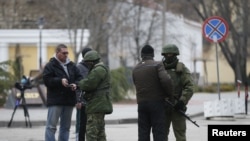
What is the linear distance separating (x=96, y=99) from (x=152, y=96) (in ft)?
3.43

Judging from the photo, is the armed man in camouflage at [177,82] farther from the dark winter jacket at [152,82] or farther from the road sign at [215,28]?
the road sign at [215,28]

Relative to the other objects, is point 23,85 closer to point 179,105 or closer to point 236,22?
point 179,105

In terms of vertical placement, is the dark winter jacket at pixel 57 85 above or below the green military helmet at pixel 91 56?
below

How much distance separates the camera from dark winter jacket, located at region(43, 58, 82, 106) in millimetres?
12953

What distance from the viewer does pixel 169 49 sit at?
11.7 m

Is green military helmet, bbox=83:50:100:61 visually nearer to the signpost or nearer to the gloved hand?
the gloved hand

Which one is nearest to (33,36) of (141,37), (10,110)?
(141,37)

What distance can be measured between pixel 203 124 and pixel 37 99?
884cm

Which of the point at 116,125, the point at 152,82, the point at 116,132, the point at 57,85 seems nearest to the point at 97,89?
the point at 152,82

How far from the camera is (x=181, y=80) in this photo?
38.8ft

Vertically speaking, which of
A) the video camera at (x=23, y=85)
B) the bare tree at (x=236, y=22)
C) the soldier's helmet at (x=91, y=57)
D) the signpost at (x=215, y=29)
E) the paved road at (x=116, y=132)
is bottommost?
the paved road at (x=116, y=132)

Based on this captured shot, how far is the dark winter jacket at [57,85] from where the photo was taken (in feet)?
42.5

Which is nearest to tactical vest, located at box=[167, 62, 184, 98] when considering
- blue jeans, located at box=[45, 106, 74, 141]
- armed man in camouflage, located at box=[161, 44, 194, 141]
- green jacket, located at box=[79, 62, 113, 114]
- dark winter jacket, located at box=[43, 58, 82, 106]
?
armed man in camouflage, located at box=[161, 44, 194, 141]

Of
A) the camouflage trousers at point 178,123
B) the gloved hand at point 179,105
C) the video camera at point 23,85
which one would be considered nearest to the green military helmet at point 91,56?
the camouflage trousers at point 178,123
